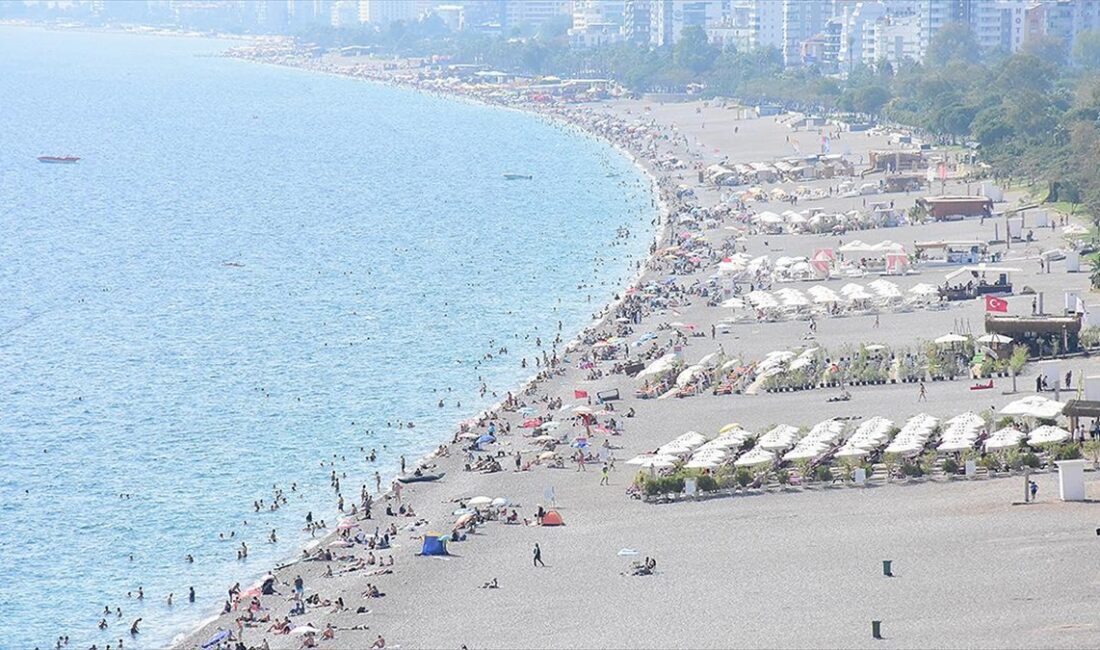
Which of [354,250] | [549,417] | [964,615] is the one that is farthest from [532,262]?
[964,615]

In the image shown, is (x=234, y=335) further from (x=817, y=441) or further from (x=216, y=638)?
(x=216, y=638)

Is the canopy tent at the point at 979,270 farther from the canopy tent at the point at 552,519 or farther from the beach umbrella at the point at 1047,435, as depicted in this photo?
the canopy tent at the point at 552,519

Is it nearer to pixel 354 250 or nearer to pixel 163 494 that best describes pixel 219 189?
pixel 354 250

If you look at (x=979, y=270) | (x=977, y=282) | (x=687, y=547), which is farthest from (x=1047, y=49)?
(x=687, y=547)

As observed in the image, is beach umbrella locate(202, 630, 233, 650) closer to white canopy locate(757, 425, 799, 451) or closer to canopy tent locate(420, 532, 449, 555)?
canopy tent locate(420, 532, 449, 555)

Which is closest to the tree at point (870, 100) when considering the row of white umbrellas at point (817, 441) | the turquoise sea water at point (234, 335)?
the turquoise sea water at point (234, 335)
